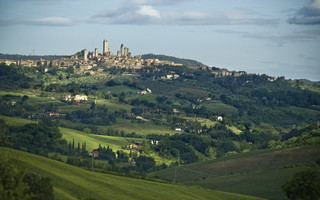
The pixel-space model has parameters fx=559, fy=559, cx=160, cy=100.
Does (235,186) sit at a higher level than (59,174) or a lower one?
lower

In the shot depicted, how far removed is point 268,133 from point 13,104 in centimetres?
7142

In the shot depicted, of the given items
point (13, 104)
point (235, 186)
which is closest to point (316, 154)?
point (235, 186)

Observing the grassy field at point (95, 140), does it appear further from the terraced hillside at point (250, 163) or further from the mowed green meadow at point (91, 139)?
the terraced hillside at point (250, 163)

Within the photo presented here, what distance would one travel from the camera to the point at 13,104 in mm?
149375

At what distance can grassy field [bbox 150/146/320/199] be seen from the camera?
243ft

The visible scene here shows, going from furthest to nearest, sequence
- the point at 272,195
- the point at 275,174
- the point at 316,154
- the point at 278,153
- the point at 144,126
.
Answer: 1. the point at 144,126
2. the point at 278,153
3. the point at 316,154
4. the point at 275,174
5. the point at 272,195

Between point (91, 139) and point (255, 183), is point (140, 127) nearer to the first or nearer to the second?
point (91, 139)

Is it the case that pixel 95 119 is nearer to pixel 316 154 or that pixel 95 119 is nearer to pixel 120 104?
pixel 120 104

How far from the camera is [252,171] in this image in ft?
292

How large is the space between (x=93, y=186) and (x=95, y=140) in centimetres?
7074

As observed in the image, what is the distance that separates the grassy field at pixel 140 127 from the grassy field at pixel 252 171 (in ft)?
128

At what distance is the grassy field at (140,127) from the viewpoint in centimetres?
14275

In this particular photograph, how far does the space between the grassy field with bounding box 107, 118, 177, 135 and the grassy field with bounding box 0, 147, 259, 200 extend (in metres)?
81.3

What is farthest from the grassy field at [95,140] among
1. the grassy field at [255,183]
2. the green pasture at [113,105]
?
the green pasture at [113,105]
